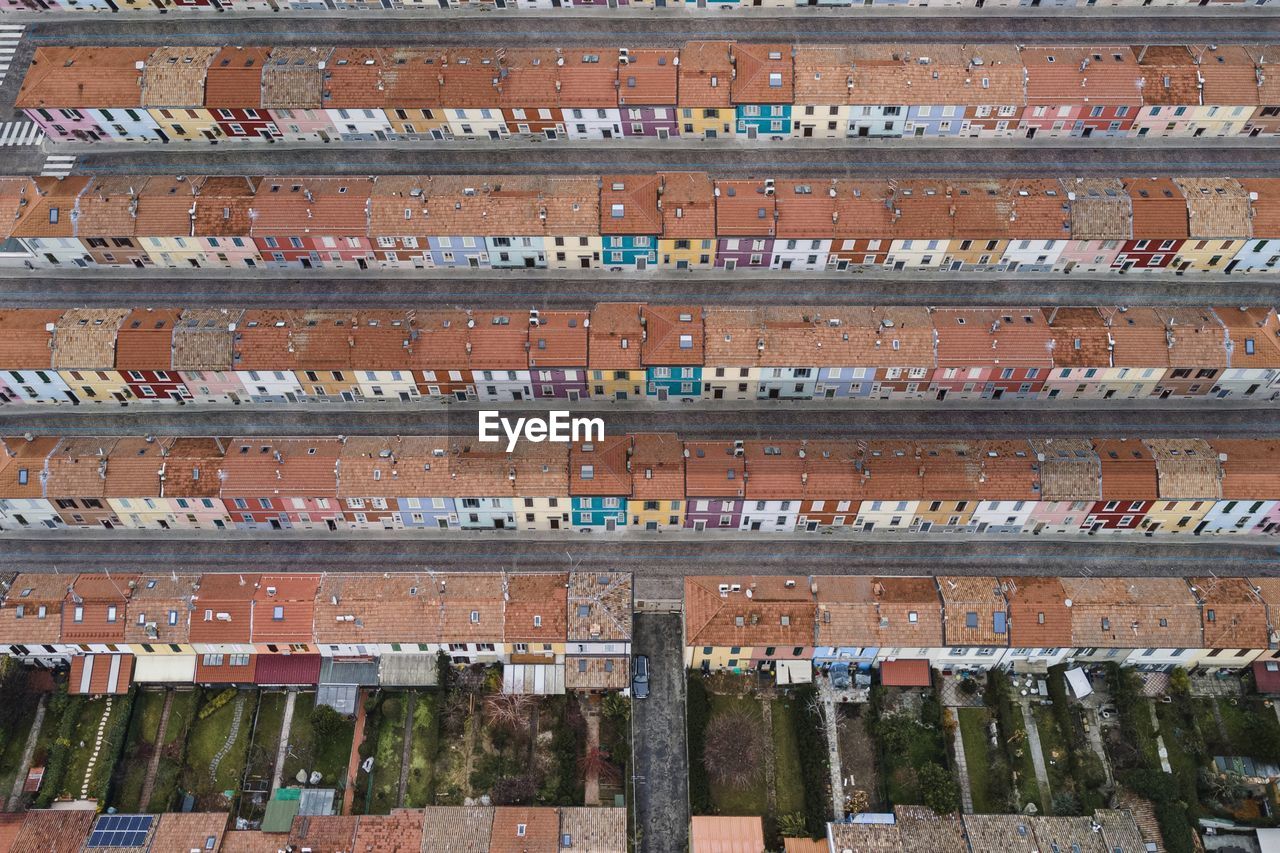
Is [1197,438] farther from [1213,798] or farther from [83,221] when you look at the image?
[83,221]

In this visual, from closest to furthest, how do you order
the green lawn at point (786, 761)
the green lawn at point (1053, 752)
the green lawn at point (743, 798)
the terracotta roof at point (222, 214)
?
the green lawn at point (743, 798)
the green lawn at point (786, 761)
the green lawn at point (1053, 752)
the terracotta roof at point (222, 214)

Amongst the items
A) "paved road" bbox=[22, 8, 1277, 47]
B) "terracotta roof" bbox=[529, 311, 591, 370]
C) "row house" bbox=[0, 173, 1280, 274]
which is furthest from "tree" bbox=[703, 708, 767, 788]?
"paved road" bbox=[22, 8, 1277, 47]

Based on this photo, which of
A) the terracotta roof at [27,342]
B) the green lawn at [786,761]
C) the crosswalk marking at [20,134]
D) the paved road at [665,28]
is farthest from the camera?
the paved road at [665,28]

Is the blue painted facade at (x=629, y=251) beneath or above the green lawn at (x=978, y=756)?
above

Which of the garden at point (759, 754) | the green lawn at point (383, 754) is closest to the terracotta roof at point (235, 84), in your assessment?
the green lawn at point (383, 754)

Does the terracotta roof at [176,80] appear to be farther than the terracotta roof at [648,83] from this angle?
Yes

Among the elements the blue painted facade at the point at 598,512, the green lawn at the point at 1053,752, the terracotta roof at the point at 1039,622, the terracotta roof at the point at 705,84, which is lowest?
the green lawn at the point at 1053,752

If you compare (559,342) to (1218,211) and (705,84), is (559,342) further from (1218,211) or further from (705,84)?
(1218,211)

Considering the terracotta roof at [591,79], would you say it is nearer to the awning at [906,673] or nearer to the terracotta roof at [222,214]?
the terracotta roof at [222,214]

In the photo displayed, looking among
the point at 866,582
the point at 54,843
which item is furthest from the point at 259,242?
the point at 866,582
